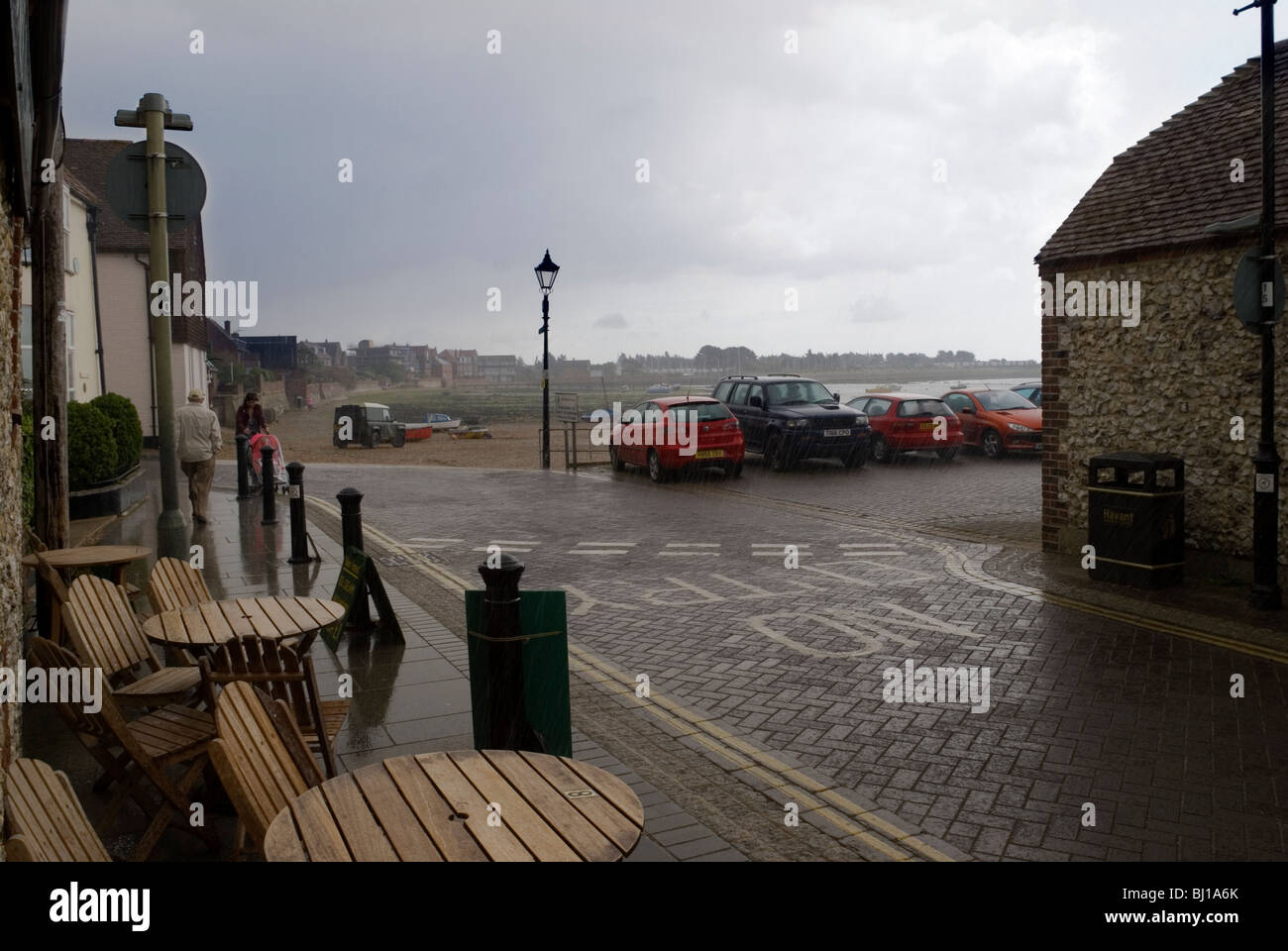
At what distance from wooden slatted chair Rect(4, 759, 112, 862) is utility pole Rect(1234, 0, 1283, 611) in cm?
870

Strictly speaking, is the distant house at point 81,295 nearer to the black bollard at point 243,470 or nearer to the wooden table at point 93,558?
the black bollard at point 243,470

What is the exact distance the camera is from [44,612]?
705cm

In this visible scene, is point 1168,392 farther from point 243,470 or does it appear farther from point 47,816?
point 243,470

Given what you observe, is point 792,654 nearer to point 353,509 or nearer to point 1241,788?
point 1241,788

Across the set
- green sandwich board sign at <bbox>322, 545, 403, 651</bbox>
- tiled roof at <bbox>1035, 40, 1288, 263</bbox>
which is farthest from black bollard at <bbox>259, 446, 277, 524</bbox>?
tiled roof at <bbox>1035, 40, 1288, 263</bbox>

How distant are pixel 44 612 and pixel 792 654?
5.31 meters

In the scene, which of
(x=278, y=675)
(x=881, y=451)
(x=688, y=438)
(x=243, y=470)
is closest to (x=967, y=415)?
(x=881, y=451)

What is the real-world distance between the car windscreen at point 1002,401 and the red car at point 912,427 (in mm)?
1027

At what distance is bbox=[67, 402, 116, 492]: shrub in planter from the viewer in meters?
13.4

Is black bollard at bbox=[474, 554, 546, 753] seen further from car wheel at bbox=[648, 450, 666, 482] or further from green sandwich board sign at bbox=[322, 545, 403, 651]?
car wheel at bbox=[648, 450, 666, 482]

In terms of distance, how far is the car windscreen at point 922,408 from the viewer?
22.1 m

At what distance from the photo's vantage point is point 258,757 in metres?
3.38

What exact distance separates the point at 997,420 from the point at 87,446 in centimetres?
1769
